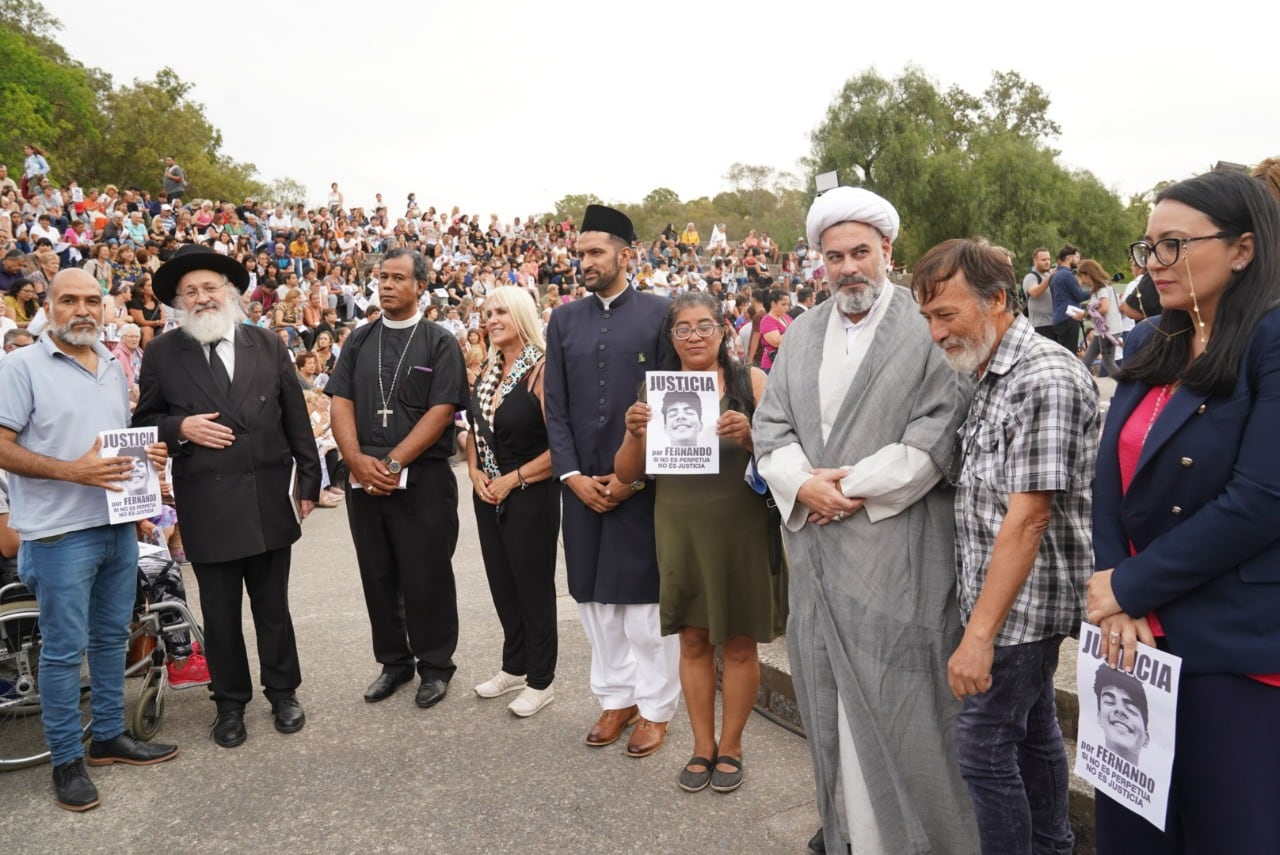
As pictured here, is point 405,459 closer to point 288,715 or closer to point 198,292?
point 198,292

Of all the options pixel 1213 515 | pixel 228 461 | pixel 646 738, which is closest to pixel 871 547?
pixel 1213 515

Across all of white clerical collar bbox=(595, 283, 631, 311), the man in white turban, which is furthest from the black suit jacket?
the man in white turban

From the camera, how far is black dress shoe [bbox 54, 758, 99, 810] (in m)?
3.82

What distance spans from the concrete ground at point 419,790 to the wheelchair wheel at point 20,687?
0.64ft

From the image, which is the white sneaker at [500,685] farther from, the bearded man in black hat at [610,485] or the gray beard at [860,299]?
the gray beard at [860,299]

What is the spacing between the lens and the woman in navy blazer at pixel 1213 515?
6.30 ft

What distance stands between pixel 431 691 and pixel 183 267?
2.39 metres

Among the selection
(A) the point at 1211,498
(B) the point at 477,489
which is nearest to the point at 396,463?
(B) the point at 477,489

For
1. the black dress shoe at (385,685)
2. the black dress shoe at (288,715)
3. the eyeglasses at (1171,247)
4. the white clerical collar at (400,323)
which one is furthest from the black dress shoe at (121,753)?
the eyeglasses at (1171,247)

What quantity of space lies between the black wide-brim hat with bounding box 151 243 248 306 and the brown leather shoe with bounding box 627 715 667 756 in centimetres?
290

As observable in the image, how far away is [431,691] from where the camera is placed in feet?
15.8

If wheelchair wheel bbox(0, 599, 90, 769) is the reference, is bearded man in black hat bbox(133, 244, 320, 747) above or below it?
above

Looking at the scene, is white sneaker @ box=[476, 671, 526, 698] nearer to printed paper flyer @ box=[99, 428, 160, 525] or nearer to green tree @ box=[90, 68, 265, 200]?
printed paper flyer @ box=[99, 428, 160, 525]

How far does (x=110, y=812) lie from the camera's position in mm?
3814
